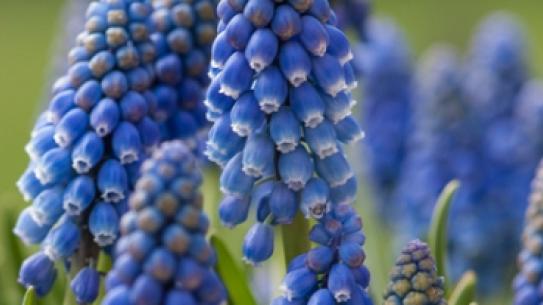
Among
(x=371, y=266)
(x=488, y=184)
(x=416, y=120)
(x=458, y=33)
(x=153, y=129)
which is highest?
(x=458, y=33)

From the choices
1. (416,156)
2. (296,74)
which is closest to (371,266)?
(416,156)

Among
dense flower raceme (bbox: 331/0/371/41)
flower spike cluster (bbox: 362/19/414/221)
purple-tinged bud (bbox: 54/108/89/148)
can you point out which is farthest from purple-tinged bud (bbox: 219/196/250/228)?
flower spike cluster (bbox: 362/19/414/221)

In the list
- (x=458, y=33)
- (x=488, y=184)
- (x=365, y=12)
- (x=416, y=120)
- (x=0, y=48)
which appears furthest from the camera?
(x=0, y=48)

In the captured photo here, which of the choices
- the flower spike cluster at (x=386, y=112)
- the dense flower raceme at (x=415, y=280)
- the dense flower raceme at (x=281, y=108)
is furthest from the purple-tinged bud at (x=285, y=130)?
the flower spike cluster at (x=386, y=112)

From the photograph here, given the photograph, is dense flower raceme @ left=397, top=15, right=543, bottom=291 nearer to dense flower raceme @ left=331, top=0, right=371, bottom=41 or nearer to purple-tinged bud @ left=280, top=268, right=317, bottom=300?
dense flower raceme @ left=331, top=0, right=371, bottom=41

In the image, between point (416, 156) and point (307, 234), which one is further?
point (416, 156)

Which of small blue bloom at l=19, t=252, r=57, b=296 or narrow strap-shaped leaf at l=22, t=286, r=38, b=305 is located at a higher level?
small blue bloom at l=19, t=252, r=57, b=296

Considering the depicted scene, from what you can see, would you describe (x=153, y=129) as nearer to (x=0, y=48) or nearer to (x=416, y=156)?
(x=416, y=156)
